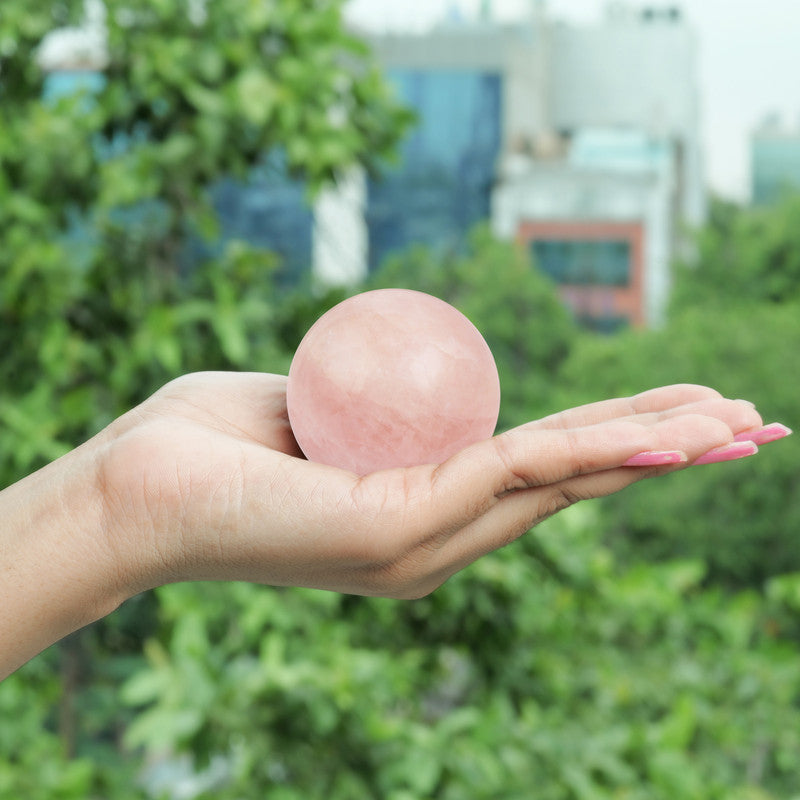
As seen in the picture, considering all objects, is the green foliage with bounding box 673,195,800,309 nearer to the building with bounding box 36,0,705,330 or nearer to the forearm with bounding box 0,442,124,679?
the building with bounding box 36,0,705,330

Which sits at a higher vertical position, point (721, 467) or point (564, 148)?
point (564, 148)

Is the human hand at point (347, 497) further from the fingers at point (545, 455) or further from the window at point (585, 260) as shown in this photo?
the window at point (585, 260)

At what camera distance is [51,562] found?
3.23 feet

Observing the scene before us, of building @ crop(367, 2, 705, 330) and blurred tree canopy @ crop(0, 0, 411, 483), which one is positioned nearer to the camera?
blurred tree canopy @ crop(0, 0, 411, 483)

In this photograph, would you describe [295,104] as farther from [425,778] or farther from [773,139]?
[773,139]

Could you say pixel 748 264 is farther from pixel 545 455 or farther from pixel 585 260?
pixel 545 455

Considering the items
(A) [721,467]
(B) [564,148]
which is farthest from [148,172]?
(B) [564,148]

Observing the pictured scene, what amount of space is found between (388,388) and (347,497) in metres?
0.15

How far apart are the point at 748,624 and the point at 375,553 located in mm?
2474

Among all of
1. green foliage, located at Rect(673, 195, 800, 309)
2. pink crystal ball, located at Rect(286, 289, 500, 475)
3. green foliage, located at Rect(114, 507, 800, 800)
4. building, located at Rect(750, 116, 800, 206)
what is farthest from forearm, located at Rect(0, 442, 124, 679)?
building, located at Rect(750, 116, 800, 206)

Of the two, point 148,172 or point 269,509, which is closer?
point 269,509

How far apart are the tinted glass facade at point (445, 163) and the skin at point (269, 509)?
26.3 m

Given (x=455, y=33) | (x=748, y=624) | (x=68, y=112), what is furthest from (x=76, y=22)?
(x=455, y=33)

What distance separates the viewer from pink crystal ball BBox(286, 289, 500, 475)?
1042 mm
